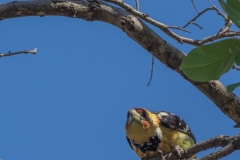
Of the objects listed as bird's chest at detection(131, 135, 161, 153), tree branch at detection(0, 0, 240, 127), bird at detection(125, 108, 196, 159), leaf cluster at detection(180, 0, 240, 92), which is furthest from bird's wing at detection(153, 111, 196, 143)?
leaf cluster at detection(180, 0, 240, 92)

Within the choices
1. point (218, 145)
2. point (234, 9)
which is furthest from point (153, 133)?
point (234, 9)

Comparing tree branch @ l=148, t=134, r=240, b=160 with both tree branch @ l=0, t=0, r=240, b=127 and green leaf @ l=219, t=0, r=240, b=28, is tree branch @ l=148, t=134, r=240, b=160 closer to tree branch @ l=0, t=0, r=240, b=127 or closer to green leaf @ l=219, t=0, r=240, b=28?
tree branch @ l=0, t=0, r=240, b=127

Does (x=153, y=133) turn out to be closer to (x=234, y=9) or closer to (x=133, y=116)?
(x=133, y=116)

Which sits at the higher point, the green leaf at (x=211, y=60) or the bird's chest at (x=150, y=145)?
the bird's chest at (x=150, y=145)

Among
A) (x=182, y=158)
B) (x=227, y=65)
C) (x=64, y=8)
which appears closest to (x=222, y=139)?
(x=182, y=158)

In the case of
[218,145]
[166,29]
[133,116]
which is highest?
[166,29]

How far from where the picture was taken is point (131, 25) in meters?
3.10

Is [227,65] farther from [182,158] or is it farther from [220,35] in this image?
[220,35]

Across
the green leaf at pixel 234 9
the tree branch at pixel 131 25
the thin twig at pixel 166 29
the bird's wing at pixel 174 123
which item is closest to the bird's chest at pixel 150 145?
the bird's wing at pixel 174 123

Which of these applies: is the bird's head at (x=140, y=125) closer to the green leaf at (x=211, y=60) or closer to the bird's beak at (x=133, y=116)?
the bird's beak at (x=133, y=116)

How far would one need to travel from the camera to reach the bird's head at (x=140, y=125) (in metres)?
3.84

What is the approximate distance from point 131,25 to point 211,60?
1.58 meters

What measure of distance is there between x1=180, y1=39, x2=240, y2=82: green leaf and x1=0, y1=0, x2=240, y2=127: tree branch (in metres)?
1.46

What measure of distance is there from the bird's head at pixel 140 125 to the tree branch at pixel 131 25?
2.79 ft
